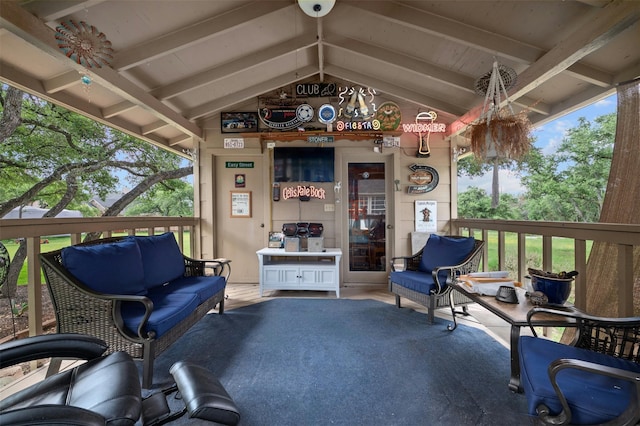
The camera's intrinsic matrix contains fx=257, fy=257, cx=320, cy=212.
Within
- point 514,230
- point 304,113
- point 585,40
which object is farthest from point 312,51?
point 514,230

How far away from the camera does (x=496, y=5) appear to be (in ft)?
7.66

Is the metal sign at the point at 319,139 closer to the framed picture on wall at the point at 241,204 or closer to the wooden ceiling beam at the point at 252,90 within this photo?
the wooden ceiling beam at the point at 252,90

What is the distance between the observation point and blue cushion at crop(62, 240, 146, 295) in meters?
1.87

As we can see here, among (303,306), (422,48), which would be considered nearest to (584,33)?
(422,48)

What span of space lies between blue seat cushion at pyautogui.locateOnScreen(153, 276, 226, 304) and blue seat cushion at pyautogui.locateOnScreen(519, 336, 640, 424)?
2.44m

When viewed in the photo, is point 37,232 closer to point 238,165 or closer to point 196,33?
point 196,33

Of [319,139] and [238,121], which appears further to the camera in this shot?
[238,121]

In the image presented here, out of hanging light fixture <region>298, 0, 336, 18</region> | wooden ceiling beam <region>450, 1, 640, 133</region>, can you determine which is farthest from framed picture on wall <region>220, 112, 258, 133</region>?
wooden ceiling beam <region>450, 1, 640, 133</region>

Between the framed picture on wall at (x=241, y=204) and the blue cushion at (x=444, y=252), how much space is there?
2.94 meters

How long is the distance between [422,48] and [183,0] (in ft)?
8.70

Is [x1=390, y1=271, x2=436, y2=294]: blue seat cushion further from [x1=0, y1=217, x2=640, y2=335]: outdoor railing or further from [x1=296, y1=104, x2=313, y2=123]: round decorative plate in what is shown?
[x1=296, y1=104, x2=313, y2=123]: round decorative plate

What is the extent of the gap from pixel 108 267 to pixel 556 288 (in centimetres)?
321

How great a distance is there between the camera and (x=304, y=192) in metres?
4.33

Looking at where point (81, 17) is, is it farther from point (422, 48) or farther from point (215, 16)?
point (422, 48)
